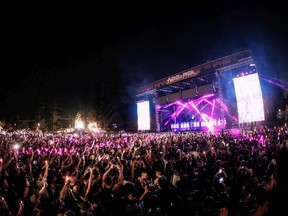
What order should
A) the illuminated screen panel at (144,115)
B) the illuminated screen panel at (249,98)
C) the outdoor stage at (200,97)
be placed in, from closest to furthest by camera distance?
1. the illuminated screen panel at (249,98)
2. the outdoor stage at (200,97)
3. the illuminated screen panel at (144,115)

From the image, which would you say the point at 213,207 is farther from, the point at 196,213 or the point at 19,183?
the point at 19,183

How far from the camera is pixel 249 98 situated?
1902 cm

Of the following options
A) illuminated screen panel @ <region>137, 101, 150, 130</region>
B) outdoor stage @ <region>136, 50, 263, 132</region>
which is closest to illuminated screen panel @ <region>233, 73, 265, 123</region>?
outdoor stage @ <region>136, 50, 263, 132</region>

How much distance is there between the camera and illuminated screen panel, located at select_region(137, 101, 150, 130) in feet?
114

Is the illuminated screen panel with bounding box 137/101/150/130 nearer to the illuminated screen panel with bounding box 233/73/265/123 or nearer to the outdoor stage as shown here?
the outdoor stage

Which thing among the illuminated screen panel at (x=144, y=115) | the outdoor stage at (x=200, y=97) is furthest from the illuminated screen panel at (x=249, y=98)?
the illuminated screen panel at (x=144, y=115)

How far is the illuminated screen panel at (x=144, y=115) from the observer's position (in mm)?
34750

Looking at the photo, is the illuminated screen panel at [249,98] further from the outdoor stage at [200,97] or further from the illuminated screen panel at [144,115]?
the illuminated screen panel at [144,115]

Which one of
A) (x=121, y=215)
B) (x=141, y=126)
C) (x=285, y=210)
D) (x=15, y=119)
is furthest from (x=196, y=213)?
(x=15, y=119)

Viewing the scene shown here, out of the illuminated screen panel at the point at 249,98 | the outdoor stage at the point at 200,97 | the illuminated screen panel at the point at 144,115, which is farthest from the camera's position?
the illuminated screen panel at the point at 144,115

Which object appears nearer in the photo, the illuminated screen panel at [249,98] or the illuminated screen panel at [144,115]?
the illuminated screen panel at [249,98]

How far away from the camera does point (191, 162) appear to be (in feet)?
24.8

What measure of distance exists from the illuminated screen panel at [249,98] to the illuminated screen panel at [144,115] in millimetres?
16313

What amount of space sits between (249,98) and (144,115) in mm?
17914
